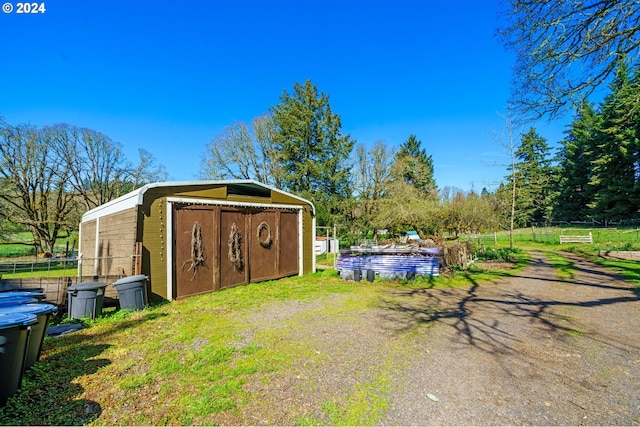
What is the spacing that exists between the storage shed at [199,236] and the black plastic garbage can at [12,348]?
347 centimetres

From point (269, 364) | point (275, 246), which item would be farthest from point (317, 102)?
point (269, 364)

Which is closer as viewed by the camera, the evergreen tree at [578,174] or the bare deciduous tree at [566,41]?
the bare deciduous tree at [566,41]

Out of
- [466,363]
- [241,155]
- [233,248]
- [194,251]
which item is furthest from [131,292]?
[241,155]

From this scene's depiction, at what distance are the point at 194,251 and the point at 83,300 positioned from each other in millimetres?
2612

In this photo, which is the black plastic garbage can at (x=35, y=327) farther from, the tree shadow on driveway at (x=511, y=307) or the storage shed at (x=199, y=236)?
the tree shadow on driveway at (x=511, y=307)

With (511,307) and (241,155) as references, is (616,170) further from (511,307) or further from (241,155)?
(241,155)

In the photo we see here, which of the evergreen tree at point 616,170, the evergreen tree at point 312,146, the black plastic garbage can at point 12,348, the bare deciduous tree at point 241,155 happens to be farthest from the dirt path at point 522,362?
the evergreen tree at point 616,170

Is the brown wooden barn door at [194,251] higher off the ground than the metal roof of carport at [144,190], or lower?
lower

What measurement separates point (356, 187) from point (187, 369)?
2172 centimetres

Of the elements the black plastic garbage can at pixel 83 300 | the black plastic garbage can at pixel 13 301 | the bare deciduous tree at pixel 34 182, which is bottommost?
the black plastic garbage can at pixel 83 300

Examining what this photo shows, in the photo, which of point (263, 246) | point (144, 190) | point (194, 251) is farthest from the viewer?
point (263, 246)

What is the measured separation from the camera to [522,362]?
367cm

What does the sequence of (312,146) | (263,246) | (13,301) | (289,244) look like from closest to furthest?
1. (13,301)
2. (263,246)
3. (289,244)
4. (312,146)

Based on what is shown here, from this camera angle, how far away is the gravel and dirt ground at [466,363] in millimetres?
2643
